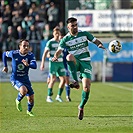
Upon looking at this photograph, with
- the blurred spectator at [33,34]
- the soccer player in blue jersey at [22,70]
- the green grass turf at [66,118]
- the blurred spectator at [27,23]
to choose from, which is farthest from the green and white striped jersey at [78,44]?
the blurred spectator at [27,23]

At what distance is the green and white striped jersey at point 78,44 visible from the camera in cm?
1168

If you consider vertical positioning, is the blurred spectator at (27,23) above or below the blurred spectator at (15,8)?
below

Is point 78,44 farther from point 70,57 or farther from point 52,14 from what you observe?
point 52,14

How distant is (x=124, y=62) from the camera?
95.3ft

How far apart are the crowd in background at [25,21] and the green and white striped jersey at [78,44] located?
16.4 meters

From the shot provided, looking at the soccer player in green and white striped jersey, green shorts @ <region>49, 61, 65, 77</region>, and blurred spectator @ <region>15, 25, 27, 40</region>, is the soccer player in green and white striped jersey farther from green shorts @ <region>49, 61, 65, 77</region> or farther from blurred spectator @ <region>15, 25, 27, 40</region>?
blurred spectator @ <region>15, 25, 27, 40</region>

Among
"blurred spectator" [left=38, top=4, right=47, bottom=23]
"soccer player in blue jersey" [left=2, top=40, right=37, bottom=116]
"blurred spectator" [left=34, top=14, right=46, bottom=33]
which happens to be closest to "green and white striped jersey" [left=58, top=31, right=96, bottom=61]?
"soccer player in blue jersey" [left=2, top=40, right=37, bottom=116]

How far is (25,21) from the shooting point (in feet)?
95.1

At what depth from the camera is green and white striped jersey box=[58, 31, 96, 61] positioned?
11680 mm

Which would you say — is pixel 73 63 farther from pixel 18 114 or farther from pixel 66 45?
pixel 18 114

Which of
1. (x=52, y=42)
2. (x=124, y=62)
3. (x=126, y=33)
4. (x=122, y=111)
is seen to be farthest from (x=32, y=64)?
(x=126, y=33)

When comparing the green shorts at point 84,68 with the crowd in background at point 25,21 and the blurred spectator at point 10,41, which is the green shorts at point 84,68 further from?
the blurred spectator at point 10,41

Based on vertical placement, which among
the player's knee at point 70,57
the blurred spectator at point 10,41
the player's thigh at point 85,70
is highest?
the player's knee at point 70,57

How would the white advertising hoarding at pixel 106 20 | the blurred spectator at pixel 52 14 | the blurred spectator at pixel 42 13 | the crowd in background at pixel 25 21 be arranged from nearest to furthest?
the crowd in background at pixel 25 21 → the blurred spectator at pixel 52 14 → the blurred spectator at pixel 42 13 → the white advertising hoarding at pixel 106 20
